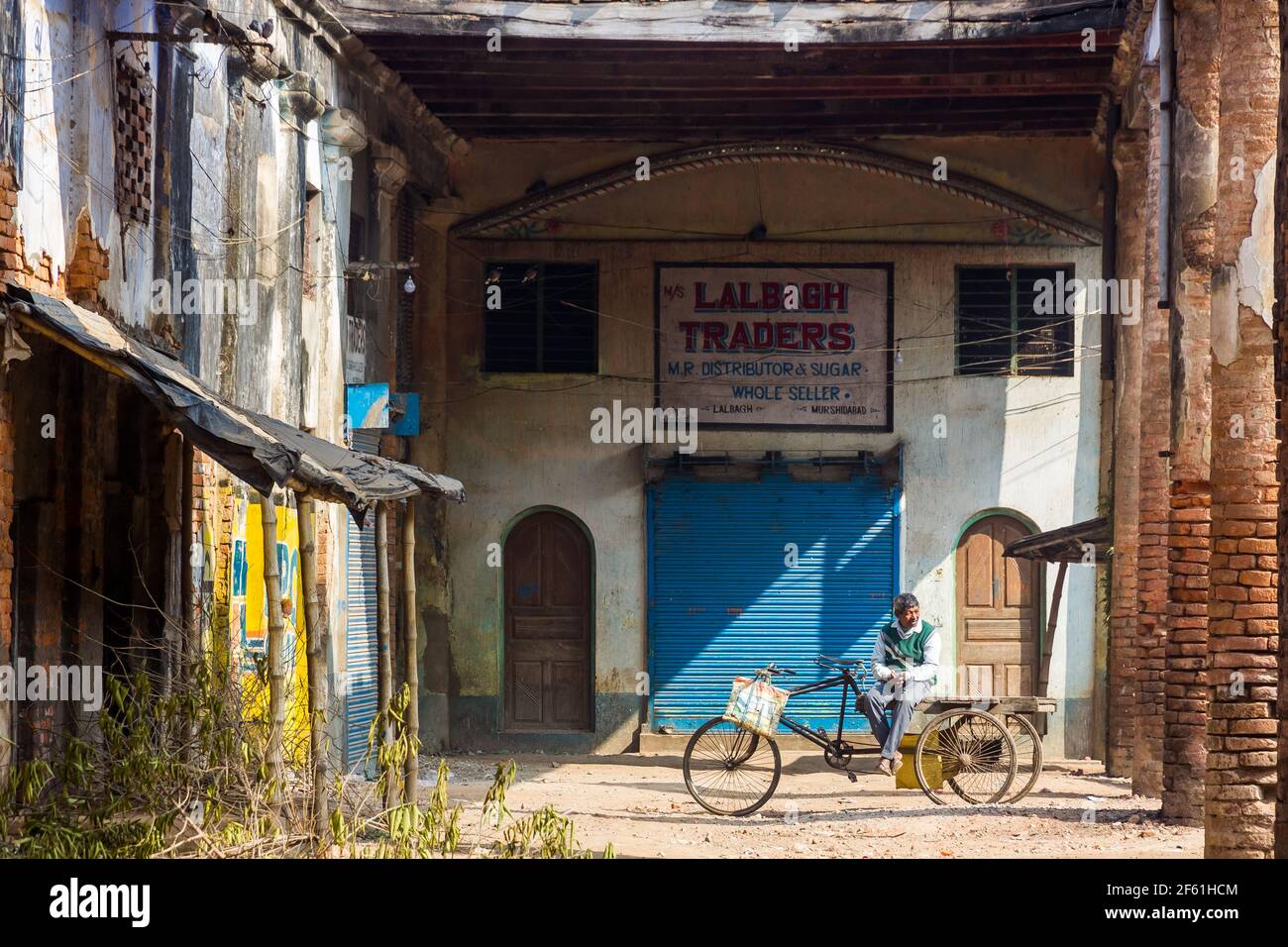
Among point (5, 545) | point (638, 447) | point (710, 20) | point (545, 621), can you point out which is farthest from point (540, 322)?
point (5, 545)

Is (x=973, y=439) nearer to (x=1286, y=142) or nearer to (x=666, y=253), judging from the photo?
(x=666, y=253)

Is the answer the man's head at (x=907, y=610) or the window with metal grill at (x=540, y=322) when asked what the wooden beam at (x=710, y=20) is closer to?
the window with metal grill at (x=540, y=322)

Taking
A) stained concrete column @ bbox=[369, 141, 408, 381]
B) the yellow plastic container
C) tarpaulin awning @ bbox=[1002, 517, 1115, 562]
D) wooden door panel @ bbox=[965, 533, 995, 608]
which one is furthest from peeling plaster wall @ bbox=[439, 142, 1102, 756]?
the yellow plastic container

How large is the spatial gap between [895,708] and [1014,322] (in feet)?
24.5

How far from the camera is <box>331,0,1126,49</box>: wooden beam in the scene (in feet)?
52.0

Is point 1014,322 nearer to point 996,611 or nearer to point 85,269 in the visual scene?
point 996,611

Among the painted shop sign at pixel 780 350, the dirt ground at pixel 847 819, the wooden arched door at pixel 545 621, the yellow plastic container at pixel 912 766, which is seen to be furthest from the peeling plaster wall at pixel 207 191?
the yellow plastic container at pixel 912 766

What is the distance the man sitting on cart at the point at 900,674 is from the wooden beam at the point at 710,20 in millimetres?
5435

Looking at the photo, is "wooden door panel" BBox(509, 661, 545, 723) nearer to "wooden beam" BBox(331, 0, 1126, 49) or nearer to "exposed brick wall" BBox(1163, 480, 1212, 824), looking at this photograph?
"wooden beam" BBox(331, 0, 1126, 49)

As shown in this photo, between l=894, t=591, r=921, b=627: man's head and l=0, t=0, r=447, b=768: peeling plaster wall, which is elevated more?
l=0, t=0, r=447, b=768: peeling plaster wall

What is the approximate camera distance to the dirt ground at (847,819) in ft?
39.2

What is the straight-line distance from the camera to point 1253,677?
1053 centimetres

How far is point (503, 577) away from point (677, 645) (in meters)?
2.18

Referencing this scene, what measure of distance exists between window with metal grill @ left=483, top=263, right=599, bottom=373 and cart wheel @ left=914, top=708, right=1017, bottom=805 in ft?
25.1
